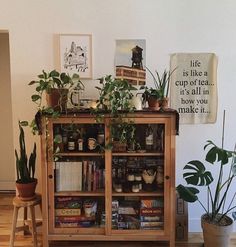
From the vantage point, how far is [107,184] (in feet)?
7.70

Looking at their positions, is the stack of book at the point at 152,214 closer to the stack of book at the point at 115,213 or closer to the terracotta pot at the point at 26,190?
the stack of book at the point at 115,213

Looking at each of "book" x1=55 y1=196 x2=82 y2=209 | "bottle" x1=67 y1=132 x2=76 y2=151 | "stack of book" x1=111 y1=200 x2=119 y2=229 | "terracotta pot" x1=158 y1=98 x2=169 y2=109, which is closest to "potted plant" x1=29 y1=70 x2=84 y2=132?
"bottle" x1=67 y1=132 x2=76 y2=151

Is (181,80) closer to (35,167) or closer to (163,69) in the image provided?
(163,69)

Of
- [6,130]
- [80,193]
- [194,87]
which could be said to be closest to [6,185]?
[6,130]

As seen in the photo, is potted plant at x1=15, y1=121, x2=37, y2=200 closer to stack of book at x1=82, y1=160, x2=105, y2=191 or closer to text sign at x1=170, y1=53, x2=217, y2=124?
stack of book at x1=82, y1=160, x2=105, y2=191

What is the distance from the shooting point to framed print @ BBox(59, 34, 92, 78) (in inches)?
102

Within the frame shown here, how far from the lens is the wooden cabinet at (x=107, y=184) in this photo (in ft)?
7.55

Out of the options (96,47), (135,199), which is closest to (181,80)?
(96,47)

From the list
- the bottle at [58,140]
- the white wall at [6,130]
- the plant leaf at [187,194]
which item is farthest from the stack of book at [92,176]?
the white wall at [6,130]

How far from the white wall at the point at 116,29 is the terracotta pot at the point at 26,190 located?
0.84 m

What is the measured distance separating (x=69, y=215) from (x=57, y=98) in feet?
3.24

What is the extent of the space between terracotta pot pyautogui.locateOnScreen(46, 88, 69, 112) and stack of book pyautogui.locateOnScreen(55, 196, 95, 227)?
0.77 meters

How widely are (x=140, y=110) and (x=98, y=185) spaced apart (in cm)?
74

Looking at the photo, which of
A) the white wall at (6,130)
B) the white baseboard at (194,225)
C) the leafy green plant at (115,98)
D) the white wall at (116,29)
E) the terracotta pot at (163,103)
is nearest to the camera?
the leafy green plant at (115,98)
